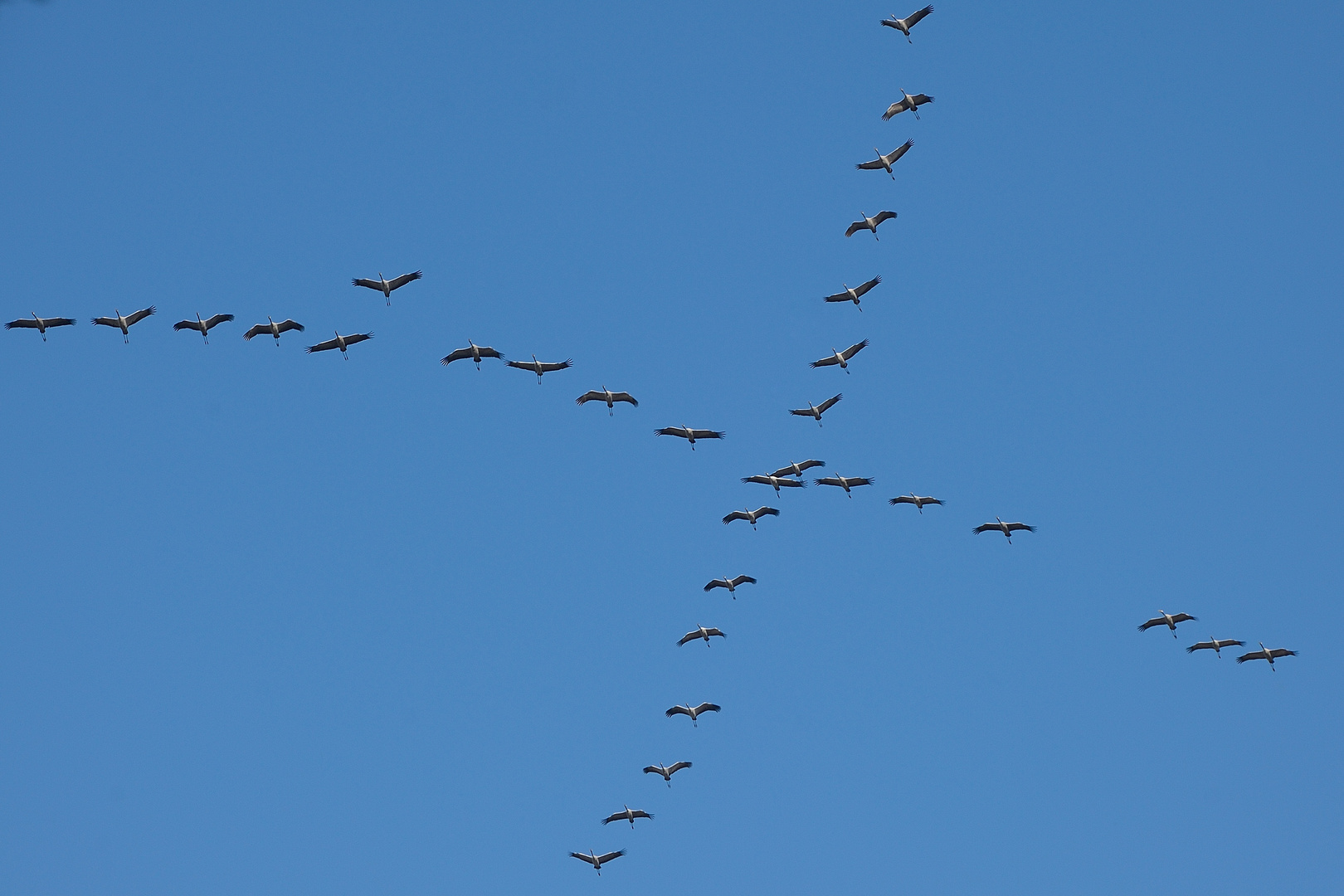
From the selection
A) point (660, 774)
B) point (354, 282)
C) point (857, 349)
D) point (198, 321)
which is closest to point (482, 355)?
point (354, 282)

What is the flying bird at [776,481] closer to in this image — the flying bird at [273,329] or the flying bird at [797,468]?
the flying bird at [797,468]

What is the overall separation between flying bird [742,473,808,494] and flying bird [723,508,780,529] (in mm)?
1738

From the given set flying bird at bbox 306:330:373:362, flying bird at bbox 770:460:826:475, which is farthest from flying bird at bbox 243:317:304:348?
flying bird at bbox 770:460:826:475

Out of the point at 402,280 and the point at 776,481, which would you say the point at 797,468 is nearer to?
the point at 776,481

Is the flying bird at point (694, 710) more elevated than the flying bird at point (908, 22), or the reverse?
the flying bird at point (908, 22)

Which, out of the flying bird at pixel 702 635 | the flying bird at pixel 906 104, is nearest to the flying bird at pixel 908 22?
the flying bird at pixel 906 104

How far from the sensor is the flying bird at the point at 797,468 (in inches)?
3561

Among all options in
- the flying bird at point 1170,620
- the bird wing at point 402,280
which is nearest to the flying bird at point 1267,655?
the flying bird at point 1170,620

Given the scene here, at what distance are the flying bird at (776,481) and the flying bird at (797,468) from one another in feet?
1.01

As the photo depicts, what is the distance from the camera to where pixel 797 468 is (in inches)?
3575

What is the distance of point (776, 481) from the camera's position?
90375mm

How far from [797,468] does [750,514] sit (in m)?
4.11

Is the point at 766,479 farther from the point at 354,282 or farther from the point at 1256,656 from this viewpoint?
the point at 1256,656

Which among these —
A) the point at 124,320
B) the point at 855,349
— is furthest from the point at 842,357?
the point at 124,320
